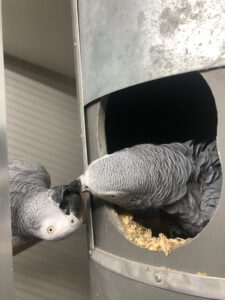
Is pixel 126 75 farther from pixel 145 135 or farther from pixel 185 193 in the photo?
pixel 145 135

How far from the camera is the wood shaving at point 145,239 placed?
2.16 ft

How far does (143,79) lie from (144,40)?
65 millimetres

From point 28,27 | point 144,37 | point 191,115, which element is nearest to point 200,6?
point 144,37

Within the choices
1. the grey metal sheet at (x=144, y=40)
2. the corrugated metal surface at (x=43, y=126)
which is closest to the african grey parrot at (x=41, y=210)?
the grey metal sheet at (x=144, y=40)

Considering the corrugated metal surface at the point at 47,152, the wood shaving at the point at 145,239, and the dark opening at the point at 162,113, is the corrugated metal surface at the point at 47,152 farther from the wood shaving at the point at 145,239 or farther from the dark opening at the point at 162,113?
the wood shaving at the point at 145,239

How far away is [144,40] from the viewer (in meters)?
0.65

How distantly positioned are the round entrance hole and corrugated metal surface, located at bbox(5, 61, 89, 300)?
0.47 m

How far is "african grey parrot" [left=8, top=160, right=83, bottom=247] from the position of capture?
0.82m

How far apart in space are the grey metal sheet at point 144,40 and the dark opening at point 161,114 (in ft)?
0.96

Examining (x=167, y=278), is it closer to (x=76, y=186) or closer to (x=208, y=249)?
(x=208, y=249)

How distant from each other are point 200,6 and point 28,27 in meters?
0.76

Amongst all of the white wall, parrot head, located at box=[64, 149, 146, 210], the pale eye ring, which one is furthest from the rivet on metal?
the white wall

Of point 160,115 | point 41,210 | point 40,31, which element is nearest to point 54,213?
point 41,210

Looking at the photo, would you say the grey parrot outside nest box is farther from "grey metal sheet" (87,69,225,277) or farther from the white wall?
the white wall
